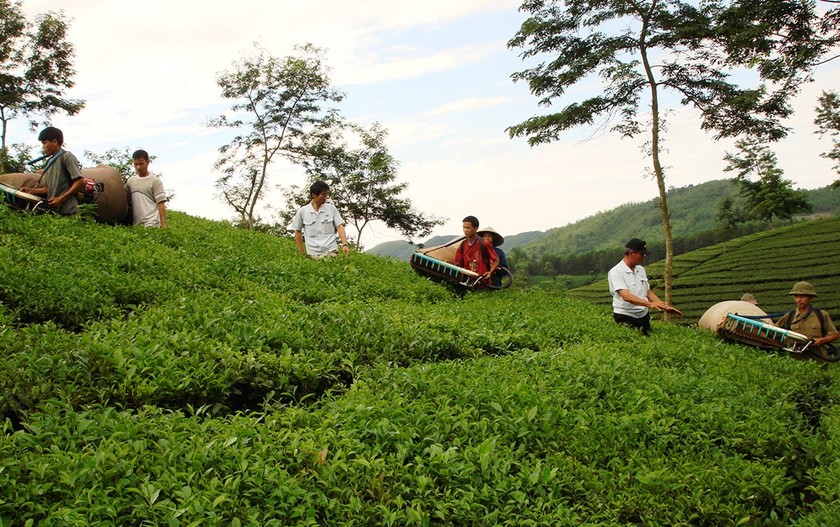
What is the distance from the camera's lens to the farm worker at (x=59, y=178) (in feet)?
28.7

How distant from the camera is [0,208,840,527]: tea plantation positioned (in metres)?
3.06

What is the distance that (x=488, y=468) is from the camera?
354cm

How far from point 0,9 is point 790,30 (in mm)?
29494

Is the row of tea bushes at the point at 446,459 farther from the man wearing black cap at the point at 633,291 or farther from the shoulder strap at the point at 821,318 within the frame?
the shoulder strap at the point at 821,318

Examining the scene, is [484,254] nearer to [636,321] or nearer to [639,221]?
[636,321]

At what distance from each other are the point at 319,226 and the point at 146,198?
304 centimetres

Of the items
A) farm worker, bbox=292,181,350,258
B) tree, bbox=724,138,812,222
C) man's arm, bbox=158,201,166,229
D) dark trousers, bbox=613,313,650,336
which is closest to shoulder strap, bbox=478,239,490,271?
farm worker, bbox=292,181,350,258

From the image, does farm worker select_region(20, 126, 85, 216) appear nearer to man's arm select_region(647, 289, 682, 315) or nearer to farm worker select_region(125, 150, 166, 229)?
farm worker select_region(125, 150, 166, 229)

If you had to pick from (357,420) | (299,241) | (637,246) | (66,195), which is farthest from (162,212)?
(357,420)

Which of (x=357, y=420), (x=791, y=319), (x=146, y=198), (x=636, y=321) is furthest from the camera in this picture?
(x=146, y=198)

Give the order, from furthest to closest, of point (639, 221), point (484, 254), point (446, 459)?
point (639, 221), point (484, 254), point (446, 459)

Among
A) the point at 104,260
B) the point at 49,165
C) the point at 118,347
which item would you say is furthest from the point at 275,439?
the point at 49,165

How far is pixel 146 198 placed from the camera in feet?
35.2

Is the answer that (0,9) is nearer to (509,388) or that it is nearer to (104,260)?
(104,260)
